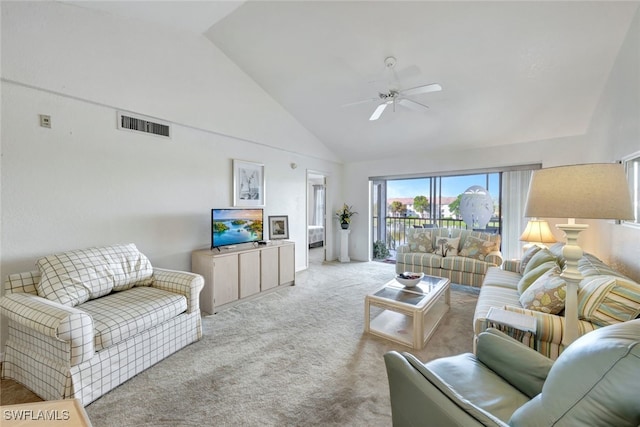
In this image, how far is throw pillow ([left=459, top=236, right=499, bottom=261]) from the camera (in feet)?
13.3

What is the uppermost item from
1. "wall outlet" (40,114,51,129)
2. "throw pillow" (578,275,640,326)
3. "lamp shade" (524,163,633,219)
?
"wall outlet" (40,114,51,129)

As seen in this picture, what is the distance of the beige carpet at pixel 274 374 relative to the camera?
1639 mm

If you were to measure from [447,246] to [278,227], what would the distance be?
9.11 ft

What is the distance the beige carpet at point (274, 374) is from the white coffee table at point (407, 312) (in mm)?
93

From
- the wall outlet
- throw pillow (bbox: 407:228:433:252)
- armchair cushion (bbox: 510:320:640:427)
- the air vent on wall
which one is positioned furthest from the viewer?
throw pillow (bbox: 407:228:433:252)

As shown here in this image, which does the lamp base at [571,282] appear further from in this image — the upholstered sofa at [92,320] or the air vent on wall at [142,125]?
the air vent on wall at [142,125]

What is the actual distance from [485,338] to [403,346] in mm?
1141

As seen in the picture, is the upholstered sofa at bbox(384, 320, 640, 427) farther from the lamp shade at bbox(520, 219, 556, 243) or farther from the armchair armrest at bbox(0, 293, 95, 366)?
the lamp shade at bbox(520, 219, 556, 243)

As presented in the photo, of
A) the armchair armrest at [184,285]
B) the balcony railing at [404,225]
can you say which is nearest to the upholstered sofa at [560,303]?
the armchair armrest at [184,285]

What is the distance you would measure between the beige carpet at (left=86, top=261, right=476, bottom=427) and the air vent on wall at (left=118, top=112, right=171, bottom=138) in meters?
2.24

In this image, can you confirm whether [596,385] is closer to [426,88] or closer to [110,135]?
[426,88]

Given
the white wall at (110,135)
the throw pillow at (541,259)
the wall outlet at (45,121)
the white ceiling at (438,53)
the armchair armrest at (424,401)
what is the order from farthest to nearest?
1. the throw pillow at (541,259)
2. the white ceiling at (438,53)
3. the wall outlet at (45,121)
4. the white wall at (110,135)
5. the armchair armrest at (424,401)

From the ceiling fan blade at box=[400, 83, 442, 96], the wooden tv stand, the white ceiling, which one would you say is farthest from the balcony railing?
the ceiling fan blade at box=[400, 83, 442, 96]

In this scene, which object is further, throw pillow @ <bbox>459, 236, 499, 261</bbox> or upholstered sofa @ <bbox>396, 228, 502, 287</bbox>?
throw pillow @ <bbox>459, 236, 499, 261</bbox>
